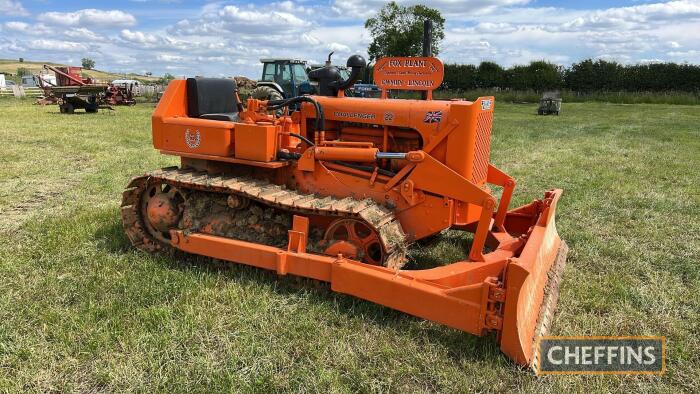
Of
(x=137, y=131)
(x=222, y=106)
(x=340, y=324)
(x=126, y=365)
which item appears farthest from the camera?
(x=137, y=131)

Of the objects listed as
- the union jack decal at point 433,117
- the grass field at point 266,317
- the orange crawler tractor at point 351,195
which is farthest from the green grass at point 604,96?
the union jack decal at point 433,117

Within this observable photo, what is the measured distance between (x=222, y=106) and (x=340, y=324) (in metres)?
3.30

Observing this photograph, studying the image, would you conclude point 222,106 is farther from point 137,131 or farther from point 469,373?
point 137,131

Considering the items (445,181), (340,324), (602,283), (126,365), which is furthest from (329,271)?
(602,283)

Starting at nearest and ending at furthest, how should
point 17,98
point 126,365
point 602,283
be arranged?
point 126,365
point 602,283
point 17,98

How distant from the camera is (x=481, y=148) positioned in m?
5.08

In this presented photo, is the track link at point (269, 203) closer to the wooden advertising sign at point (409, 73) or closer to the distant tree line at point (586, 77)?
the wooden advertising sign at point (409, 73)

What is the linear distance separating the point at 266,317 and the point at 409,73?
9.13ft

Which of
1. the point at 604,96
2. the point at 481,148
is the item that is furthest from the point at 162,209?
the point at 604,96

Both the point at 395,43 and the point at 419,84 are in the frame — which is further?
the point at 395,43

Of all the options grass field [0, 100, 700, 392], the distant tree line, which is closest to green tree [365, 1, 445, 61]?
the distant tree line

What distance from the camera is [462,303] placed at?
3816 millimetres

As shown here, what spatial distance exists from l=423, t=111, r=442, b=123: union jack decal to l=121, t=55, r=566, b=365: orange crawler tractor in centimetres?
1

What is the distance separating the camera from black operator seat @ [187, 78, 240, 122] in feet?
19.5
